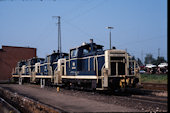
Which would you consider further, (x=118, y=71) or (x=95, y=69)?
(x=95, y=69)

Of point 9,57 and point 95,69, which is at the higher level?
point 9,57

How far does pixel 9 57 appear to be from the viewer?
42.5 meters

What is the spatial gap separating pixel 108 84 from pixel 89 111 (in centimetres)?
581

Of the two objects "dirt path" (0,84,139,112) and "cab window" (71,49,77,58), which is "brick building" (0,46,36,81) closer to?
"cab window" (71,49,77,58)

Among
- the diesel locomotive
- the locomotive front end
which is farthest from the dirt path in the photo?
the diesel locomotive

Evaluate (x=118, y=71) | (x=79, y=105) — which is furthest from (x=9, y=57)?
(x=79, y=105)

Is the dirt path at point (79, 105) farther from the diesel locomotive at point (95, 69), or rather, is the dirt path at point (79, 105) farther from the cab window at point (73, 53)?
the cab window at point (73, 53)

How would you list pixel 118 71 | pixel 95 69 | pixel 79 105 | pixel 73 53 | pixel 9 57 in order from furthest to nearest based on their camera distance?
pixel 9 57
pixel 73 53
pixel 95 69
pixel 118 71
pixel 79 105

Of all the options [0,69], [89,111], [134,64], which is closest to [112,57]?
[134,64]

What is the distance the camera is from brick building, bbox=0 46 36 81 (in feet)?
135

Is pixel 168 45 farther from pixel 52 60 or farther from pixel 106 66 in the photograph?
pixel 52 60

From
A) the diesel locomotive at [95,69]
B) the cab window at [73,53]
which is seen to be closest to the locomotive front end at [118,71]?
the diesel locomotive at [95,69]

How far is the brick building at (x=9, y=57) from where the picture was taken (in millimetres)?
41219

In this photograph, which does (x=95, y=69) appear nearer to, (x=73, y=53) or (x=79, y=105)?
(x=73, y=53)
